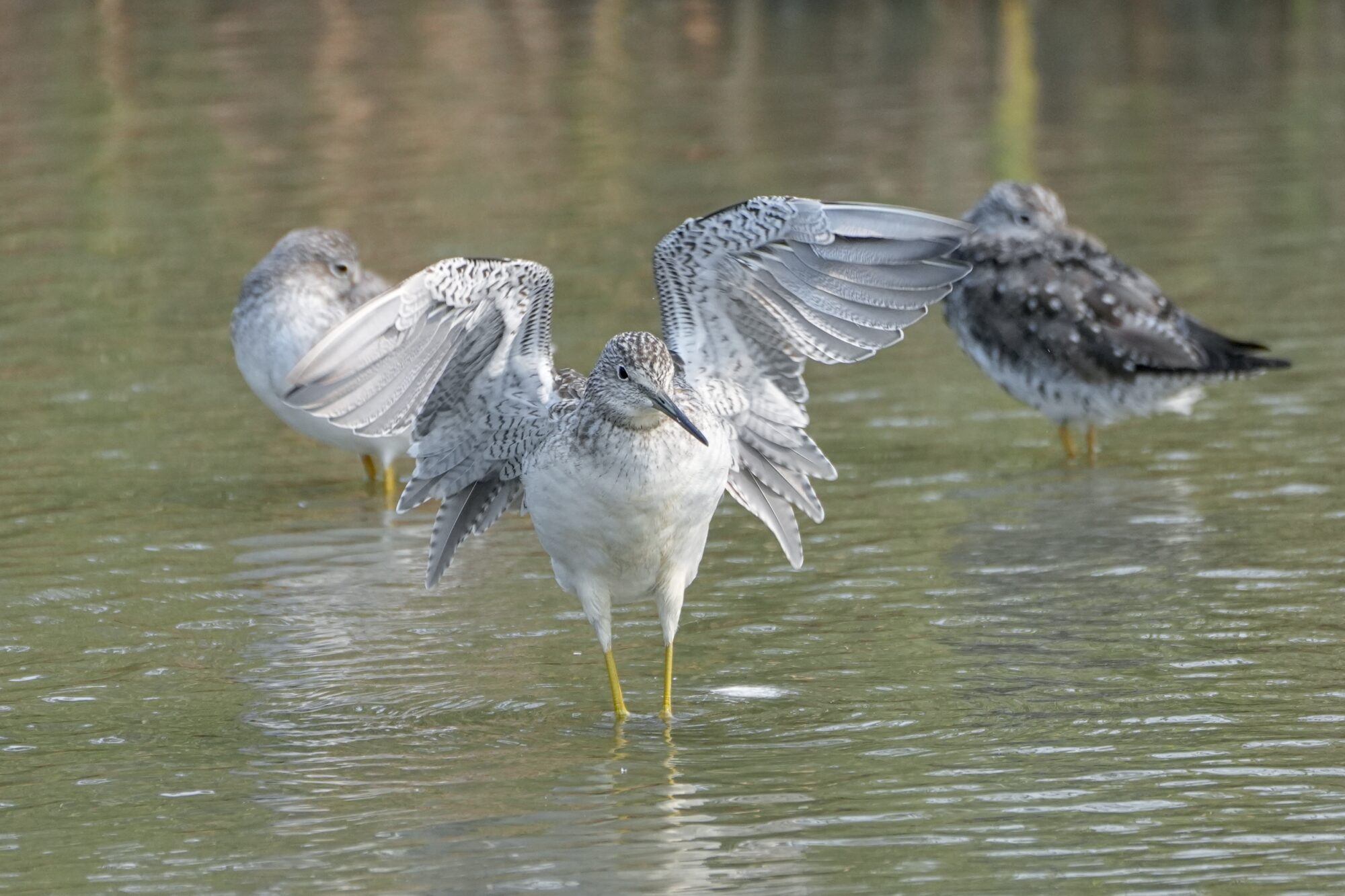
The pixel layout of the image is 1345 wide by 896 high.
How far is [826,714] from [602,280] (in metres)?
8.07

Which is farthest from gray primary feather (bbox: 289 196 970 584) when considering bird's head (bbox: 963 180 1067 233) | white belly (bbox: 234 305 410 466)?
bird's head (bbox: 963 180 1067 233)

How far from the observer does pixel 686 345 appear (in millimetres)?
8406

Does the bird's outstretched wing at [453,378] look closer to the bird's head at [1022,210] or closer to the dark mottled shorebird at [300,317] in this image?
the dark mottled shorebird at [300,317]

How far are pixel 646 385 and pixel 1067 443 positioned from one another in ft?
15.8

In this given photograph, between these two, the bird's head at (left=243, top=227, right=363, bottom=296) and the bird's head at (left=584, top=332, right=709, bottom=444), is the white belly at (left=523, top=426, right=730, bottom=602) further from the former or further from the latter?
the bird's head at (left=243, top=227, right=363, bottom=296)

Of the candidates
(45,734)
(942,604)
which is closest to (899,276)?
(942,604)

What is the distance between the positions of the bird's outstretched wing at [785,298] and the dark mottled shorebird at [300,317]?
283 centimetres

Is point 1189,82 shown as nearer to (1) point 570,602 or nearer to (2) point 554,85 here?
(2) point 554,85

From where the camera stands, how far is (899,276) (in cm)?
838

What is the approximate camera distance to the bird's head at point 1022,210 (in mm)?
12836

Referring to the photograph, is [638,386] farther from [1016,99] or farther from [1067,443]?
[1016,99]

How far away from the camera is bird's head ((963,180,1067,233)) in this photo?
1284cm

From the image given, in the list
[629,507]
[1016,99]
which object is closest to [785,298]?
[629,507]

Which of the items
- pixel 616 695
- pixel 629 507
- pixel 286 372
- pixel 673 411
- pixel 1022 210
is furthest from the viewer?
pixel 1022 210
